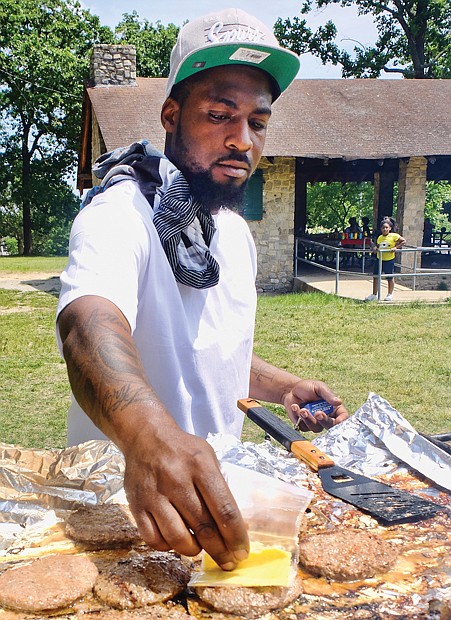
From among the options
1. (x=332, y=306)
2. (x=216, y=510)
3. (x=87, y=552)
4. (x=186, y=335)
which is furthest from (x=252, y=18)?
(x=332, y=306)

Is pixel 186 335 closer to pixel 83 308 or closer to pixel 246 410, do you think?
pixel 246 410

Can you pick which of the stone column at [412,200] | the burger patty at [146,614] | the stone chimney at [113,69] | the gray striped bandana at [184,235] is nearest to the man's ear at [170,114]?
the gray striped bandana at [184,235]

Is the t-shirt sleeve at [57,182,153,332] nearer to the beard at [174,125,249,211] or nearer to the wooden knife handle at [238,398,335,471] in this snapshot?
the beard at [174,125,249,211]

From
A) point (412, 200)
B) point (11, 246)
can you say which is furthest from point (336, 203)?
point (11, 246)

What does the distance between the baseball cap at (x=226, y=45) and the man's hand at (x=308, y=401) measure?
3.80ft

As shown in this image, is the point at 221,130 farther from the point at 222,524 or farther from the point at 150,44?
the point at 150,44

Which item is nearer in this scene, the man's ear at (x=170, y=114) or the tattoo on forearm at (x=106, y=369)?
the tattoo on forearm at (x=106, y=369)

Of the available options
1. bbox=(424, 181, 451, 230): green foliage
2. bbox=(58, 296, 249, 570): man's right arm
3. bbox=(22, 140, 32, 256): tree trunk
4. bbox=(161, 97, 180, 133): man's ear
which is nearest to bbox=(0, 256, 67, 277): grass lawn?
bbox=(22, 140, 32, 256): tree trunk

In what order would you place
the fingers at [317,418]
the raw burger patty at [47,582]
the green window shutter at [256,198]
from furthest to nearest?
the green window shutter at [256,198] → the fingers at [317,418] → the raw burger patty at [47,582]

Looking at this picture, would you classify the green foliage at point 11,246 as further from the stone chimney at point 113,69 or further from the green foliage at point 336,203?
the stone chimney at point 113,69

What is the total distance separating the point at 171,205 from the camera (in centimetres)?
181

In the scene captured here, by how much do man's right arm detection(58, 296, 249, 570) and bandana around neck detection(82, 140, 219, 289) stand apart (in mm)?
571

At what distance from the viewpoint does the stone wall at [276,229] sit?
14148 mm

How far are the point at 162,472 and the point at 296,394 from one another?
4.34 feet
